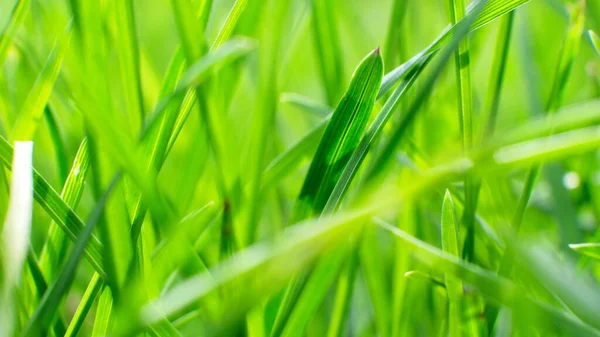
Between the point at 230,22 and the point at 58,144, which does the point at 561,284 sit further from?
the point at 58,144

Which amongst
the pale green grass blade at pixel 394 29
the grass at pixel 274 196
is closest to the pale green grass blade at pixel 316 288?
the grass at pixel 274 196

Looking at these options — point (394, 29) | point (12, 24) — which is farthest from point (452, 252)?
point (12, 24)

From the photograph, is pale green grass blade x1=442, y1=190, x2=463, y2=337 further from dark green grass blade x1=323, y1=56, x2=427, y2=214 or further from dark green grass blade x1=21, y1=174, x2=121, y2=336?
dark green grass blade x1=21, y1=174, x2=121, y2=336

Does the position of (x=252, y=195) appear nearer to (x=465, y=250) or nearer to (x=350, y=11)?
(x=465, y=250)

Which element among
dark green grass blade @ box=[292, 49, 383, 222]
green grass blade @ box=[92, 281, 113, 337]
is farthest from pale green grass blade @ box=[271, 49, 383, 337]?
green grass blade @ box=[92, 281, 113, 337]

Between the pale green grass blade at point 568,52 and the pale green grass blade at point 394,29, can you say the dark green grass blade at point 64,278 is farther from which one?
the pale green grass blade at point 568,52
